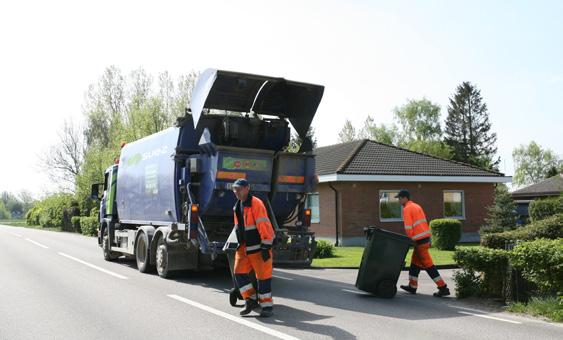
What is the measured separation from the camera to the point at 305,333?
638cm

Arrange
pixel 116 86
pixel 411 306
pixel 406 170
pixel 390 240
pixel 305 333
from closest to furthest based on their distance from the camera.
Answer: pixel 305 333, pixel 411 306, pixel 390 240, pixel 406 170, pixel 116 86

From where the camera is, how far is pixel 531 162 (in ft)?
289

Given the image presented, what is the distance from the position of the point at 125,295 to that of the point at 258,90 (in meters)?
4.73

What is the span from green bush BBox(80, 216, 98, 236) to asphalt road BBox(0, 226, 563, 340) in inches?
967

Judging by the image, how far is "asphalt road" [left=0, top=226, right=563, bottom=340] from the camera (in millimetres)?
6434

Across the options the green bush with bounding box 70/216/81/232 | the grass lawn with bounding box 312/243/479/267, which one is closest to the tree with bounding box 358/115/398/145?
the green bush with bounding box 70/216/81/232

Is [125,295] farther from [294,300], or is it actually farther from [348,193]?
[348,193]

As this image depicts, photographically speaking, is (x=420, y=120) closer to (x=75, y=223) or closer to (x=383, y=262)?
(x=75, y=223)

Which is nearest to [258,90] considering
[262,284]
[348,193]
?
[262,284]

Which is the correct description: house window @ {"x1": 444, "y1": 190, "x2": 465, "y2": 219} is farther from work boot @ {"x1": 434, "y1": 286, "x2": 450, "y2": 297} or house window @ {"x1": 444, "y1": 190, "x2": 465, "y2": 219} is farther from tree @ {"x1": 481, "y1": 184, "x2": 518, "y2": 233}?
work boot @ {"x1": 434, "y1": 286, "x2": 450, "y2": 297}

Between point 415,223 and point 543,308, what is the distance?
2413 millimetres

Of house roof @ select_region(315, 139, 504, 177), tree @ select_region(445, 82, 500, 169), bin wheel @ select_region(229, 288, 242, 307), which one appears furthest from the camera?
tree @ select_region(445, 82, 500, 169)

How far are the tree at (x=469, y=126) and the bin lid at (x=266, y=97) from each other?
6054 cm

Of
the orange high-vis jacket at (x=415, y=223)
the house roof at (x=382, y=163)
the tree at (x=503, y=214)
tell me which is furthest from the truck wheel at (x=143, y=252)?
the tree at (x=503, y=214)
